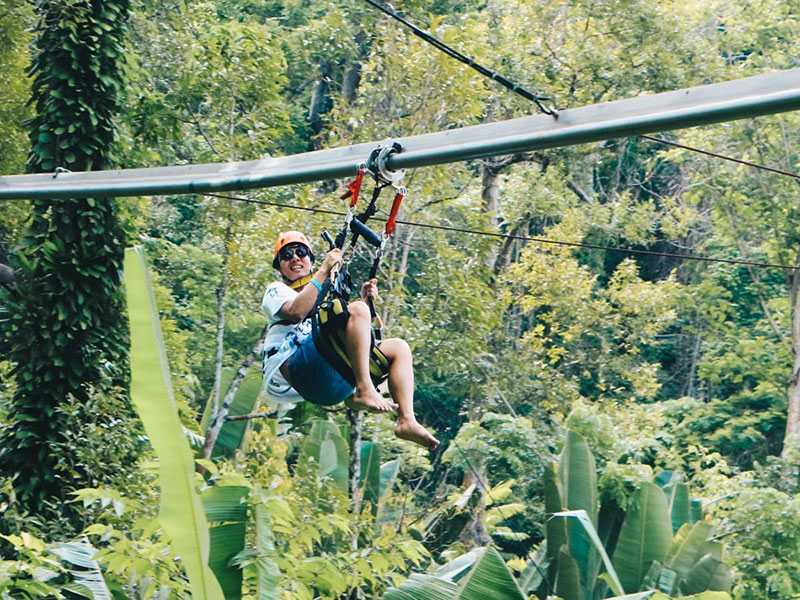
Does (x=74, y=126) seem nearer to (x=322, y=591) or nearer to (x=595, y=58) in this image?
(x=322, y=591)

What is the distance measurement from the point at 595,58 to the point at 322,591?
25.1 ft

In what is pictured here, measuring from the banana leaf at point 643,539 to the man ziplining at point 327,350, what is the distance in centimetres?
523

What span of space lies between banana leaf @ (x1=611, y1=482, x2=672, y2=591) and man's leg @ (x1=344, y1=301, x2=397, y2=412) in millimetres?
5493

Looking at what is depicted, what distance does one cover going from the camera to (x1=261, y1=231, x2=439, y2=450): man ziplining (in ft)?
13.0

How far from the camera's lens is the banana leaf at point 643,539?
887 cm

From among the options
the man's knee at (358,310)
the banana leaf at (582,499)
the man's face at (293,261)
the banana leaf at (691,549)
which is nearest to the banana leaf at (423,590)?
the man's face at (293,261)

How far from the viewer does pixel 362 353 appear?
13.0 ft

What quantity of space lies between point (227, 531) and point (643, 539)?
4.66 m

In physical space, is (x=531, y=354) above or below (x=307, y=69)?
below

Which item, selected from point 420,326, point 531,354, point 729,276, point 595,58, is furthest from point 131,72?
point 729,276

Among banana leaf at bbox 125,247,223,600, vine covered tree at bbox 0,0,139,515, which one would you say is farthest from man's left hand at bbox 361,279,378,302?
vine covered tree at bbox 0,0,139,515

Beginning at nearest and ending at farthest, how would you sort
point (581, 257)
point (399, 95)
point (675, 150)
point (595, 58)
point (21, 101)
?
point (21, 101)
point (399, 95)
point (595, 58)
point (675, 150)
point (581, 257)

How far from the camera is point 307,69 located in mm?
16312

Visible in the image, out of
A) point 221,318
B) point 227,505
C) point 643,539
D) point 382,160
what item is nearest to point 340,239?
point 382,160
